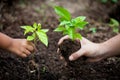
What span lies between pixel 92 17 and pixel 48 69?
58.6 inches

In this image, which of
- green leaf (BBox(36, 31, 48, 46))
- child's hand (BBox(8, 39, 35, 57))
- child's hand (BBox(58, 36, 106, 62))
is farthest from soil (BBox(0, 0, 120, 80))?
green leaf (BBox(36, 31, 48, 46))

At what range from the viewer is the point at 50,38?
2.84 m

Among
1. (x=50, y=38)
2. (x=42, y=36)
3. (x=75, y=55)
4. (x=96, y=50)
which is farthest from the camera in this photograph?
(x=50, y=38)

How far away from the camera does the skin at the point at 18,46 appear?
2.05 meters

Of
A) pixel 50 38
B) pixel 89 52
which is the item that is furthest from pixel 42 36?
pixel 50 38

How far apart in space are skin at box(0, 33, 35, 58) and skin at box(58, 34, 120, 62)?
0.24 metres

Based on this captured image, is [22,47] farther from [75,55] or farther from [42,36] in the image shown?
[75,55]

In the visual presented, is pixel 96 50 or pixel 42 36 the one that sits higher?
pixel 42 36

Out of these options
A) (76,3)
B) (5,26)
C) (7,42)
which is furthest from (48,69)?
(76,3)

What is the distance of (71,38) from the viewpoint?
6.48 feet

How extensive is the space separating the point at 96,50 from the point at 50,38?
775 millimetres

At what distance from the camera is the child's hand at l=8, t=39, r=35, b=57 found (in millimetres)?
2049

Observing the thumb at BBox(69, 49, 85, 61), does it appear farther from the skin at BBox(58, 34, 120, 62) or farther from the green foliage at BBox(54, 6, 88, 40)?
the green foliage at BBox(54, 6, 88, 40)

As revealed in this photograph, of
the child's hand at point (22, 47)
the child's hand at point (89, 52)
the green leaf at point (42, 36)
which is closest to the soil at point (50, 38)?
the child's hand at point (89, 52)
